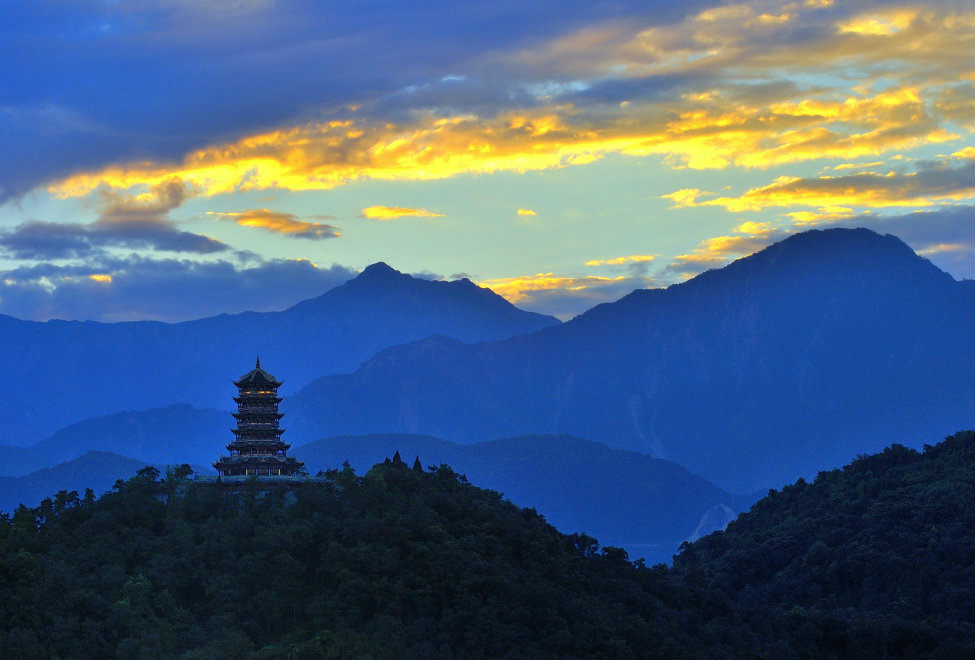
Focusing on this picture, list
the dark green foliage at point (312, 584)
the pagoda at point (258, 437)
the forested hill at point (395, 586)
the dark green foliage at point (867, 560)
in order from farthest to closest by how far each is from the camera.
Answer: the pagoda at point (258, 437)
the dark green foliage at point (867, 560)
the forested hill at point (395, 586)
the dark green foliage at point (312, 584)

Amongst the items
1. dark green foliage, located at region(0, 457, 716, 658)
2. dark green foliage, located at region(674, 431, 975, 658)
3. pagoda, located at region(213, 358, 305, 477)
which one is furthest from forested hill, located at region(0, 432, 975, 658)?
pagoda, located at region(213, 358, 305, 477)

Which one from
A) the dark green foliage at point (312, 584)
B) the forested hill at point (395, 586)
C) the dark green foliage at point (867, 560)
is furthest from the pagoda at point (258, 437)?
the dark green foliage at point (867, 560)

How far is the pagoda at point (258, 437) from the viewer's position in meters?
113

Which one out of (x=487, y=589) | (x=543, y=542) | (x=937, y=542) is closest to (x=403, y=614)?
(x=487, y=589)

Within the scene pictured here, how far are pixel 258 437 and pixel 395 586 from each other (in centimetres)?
3917

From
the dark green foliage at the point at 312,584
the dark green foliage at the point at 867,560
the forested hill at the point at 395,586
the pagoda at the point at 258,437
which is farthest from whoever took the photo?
the pagoda at the point at 258,437

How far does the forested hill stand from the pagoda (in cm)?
924

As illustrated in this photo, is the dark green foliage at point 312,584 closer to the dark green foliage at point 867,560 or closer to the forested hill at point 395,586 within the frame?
the forested hill at point 395,586

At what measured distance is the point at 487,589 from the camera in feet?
268

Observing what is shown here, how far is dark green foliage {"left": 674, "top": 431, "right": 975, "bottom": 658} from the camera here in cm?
9069

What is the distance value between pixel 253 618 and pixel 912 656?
4123 centimetres

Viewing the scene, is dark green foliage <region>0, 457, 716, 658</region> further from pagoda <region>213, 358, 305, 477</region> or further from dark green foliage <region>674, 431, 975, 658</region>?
pagoda <region>213, 358, 305, 477</region>

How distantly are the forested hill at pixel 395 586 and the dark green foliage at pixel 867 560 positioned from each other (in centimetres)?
25

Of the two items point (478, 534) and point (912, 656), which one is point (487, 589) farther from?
point (912, 656)
